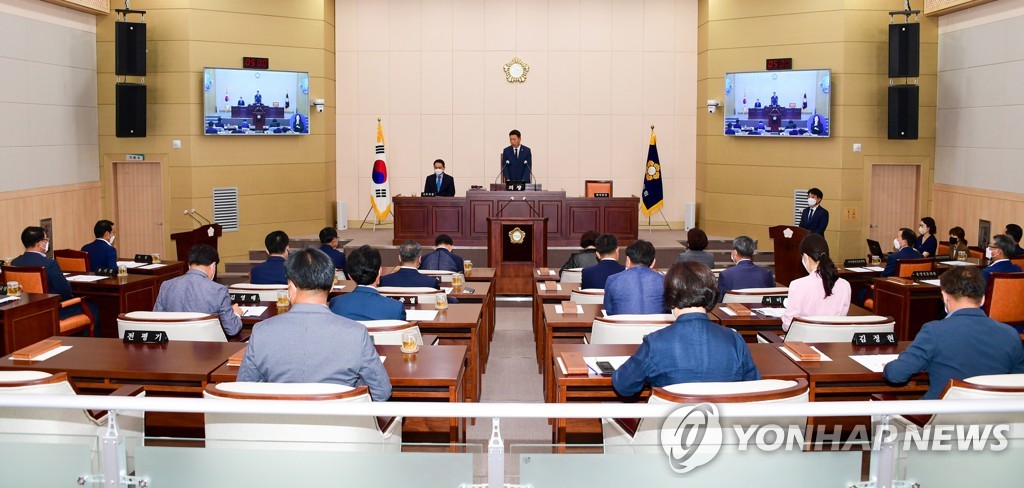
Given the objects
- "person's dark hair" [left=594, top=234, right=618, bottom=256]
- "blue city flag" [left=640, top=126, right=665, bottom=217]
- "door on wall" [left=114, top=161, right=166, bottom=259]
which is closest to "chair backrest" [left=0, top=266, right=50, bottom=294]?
"person's dark hair" [left=594, top=234, right=618, bottom=256]

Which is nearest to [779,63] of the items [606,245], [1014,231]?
[1014,231]

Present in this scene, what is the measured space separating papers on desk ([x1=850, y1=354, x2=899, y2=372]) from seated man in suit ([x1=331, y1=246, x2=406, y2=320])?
2.45 meters

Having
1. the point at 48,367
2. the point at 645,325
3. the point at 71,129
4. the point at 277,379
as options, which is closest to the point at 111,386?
the point at 48,367

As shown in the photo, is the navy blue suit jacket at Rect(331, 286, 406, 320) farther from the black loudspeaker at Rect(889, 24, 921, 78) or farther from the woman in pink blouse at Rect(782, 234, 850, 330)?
the black loudspeaker at Rect(889, 24, 921, 78)

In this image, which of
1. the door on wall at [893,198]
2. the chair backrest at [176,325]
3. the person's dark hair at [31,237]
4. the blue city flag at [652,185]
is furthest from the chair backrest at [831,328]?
the blue city flag at [652,185]

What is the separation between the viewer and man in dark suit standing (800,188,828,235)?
11461 mm

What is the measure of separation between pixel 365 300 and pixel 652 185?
9.79 metres

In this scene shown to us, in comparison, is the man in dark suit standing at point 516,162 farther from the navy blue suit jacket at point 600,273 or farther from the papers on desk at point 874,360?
the papers on desk at point 874,360

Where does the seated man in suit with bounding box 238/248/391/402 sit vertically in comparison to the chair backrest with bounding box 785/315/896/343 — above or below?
above

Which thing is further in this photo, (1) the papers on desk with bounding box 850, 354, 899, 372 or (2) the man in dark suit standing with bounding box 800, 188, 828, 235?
(2) the man in dark suit standing with bounding box 800, 188, 828, 235

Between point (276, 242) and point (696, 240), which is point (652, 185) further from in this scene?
point (276, 242)

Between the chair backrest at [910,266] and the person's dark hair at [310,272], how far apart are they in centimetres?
652

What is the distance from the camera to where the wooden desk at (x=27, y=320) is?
241 inches

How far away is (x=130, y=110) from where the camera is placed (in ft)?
40.1
